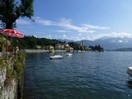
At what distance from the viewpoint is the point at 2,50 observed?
1723cm

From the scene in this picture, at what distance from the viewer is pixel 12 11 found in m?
42.1

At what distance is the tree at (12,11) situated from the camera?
135 ft

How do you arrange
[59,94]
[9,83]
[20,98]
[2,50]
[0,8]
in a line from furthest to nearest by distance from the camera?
1. [0,8]
2. [59,94]
3. [20,98]
4. [2,50]
5. [9,83]

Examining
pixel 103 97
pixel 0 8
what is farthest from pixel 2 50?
pixel 0 8

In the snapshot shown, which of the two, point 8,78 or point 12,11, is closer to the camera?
point 8,78

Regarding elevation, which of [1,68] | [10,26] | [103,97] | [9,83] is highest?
[10,26]

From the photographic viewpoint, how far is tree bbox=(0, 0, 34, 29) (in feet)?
135

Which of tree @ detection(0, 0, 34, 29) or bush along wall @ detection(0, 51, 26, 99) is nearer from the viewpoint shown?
bush along wall @ detection(0, 51, 26, 99)

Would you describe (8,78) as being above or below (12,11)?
below

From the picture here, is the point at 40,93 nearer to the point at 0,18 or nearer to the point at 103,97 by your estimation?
the point at 103,97

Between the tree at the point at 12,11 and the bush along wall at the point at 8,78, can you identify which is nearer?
the bush along wall at the point at 8,78

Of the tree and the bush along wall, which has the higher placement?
the tree

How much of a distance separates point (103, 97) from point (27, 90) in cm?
941

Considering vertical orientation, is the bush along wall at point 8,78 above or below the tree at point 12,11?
below
